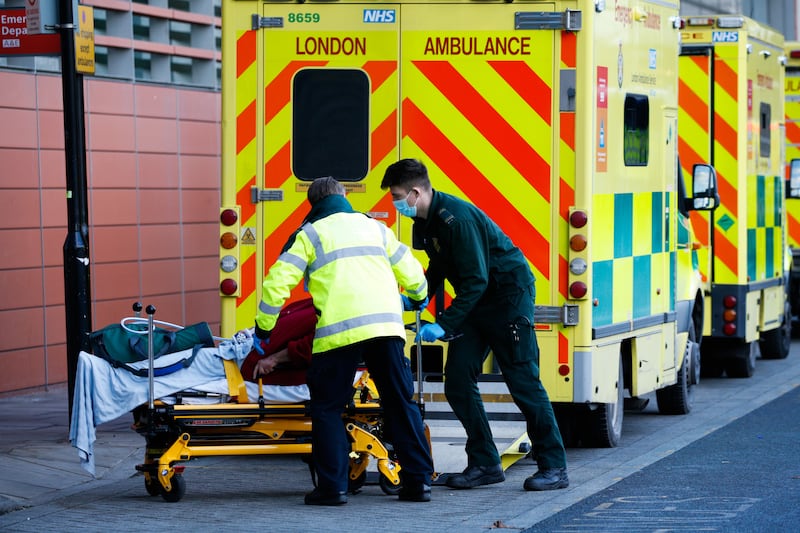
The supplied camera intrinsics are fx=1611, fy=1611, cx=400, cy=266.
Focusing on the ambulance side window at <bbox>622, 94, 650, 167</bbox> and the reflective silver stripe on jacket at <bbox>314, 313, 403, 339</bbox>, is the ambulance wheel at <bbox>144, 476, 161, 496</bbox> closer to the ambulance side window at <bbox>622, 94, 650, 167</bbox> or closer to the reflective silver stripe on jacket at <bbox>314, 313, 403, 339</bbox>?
the reflective silver stripe on jacket at <bbox>314, 313, 403, 339</bbox>

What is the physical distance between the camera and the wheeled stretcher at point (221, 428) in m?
8.30

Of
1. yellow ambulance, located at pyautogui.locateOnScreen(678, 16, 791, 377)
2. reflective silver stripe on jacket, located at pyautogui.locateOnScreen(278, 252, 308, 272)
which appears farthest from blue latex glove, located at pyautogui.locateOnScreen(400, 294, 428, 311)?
yellow ambulance, located at pyautogui.locateOnScreen(678, 16, 791, 377)

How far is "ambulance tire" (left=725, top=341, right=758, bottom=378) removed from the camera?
1516 cm

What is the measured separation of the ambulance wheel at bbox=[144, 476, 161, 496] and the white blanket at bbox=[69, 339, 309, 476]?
36cm

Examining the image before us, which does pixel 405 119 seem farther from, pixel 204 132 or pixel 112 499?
pixel 204 132

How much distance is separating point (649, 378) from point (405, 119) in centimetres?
269

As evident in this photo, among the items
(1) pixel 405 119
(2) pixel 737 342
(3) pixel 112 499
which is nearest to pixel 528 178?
(1) pixel 405 119

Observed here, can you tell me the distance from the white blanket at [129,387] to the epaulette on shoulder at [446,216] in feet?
3.85

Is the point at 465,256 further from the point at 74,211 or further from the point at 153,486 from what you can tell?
the point at 74,211

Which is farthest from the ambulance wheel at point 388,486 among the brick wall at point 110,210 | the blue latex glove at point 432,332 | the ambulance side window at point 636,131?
the brick wall at point 110,210

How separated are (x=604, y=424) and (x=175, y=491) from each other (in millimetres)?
3203

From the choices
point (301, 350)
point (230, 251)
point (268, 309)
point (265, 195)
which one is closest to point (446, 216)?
point (301, 350)

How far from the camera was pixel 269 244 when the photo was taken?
9.95m

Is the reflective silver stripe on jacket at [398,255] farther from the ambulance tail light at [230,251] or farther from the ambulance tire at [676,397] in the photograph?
the ambulance tire at [676,397]
